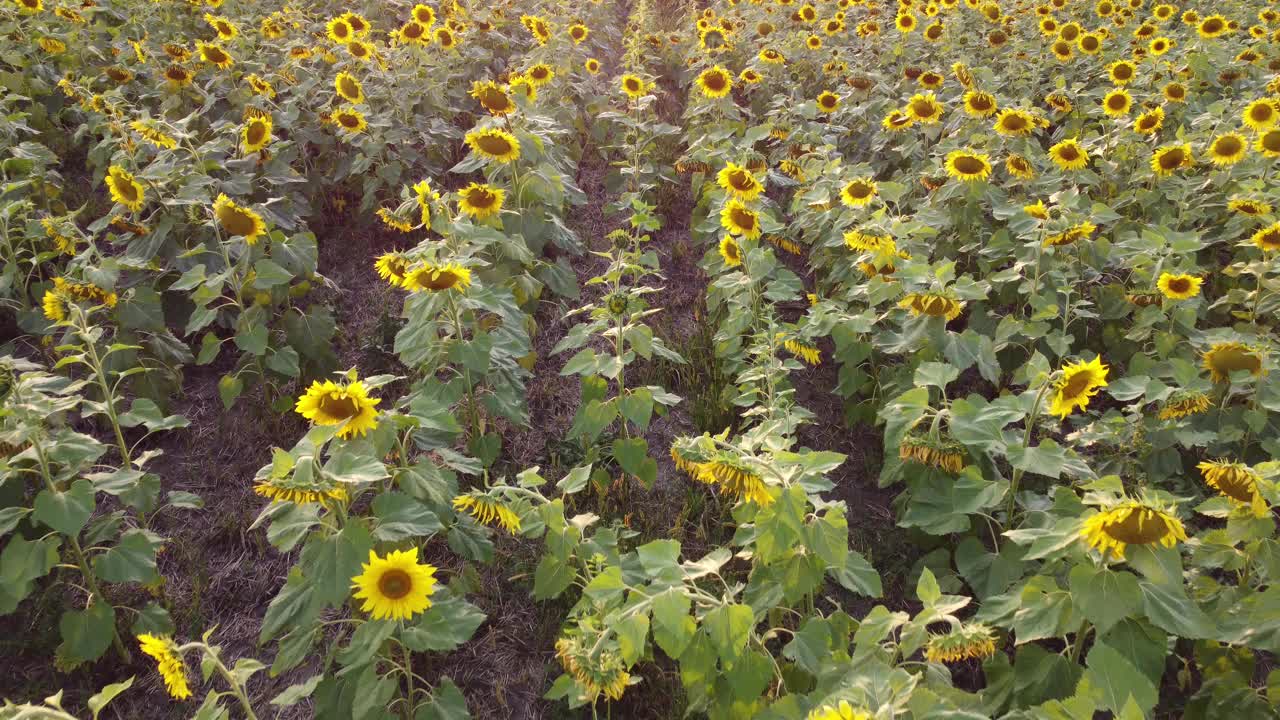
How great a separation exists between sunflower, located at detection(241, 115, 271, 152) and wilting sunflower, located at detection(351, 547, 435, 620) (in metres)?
3.22

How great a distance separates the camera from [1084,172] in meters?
4.48

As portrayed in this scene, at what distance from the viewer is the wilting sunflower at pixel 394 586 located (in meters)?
2.02

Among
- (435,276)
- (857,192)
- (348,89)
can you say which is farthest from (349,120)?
(857,192)

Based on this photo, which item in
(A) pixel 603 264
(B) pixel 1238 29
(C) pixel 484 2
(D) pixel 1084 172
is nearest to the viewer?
(D) pixel 1084 172

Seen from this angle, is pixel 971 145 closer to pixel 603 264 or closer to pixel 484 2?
pixel 603 264

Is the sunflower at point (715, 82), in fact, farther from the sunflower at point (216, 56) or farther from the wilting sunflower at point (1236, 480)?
the wilting sunflower at point (1236, 480)

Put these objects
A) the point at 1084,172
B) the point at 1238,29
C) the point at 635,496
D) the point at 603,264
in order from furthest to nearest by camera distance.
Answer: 1. the point at 1238,29
2. the point at 603,264
3. the point at 1084,172
4. the point at 635,496

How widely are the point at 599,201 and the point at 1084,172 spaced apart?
345 cm

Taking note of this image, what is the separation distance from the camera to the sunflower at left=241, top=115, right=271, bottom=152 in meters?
4.24

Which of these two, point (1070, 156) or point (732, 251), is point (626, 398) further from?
point (1070, 156)

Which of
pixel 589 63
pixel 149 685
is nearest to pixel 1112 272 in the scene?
pixel 589 63

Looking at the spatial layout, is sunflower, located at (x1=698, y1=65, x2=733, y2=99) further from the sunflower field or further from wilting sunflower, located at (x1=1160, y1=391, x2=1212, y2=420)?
wilting sunflower, located at (x1=1160, y1=391, x2=1212, y2=420)

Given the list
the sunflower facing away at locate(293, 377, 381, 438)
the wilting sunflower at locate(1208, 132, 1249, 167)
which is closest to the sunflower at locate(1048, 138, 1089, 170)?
the wilting sunflower at locate(1208, 132, 1249, 167)

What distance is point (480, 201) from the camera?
3.79 meters
